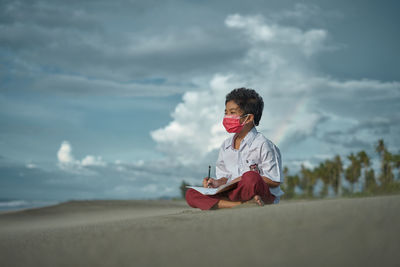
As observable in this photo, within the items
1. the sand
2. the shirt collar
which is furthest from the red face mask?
the sand

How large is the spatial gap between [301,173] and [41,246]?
250ft

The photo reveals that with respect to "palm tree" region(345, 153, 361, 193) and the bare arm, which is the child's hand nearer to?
the bare arm

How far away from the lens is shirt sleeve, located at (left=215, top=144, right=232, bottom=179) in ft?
18.3

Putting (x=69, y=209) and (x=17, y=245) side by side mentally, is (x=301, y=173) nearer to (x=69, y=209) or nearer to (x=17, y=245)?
(x=69, y=209)

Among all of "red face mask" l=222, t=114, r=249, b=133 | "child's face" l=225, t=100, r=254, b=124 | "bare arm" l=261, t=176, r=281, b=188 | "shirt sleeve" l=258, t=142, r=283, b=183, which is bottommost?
"bare arm" l=261, t=176, r=281, b=188

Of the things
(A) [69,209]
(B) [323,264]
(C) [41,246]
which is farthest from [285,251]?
(A) [69,209]

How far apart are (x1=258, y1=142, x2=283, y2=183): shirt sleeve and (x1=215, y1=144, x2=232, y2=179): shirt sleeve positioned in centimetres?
65

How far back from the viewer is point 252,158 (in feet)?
16.9

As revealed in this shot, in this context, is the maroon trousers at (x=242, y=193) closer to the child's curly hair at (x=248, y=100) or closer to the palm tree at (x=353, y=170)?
the child's curly hair at (x=248, y=100)

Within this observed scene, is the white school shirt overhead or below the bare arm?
overhead

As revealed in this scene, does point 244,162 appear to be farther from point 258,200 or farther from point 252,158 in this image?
point 258,200

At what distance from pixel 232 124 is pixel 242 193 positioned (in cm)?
116

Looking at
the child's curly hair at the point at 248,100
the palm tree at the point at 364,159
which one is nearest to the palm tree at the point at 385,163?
the palm tree at the point at 364,159

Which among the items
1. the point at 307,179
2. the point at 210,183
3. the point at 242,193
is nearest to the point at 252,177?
the point at 242,193
